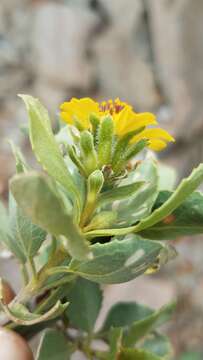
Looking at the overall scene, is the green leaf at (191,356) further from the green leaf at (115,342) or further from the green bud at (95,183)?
the green bud at (95,183)

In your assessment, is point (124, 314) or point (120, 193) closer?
point (120, 193)

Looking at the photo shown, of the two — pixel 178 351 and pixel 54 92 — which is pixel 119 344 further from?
pixel 54 92

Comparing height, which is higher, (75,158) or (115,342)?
(75,158)

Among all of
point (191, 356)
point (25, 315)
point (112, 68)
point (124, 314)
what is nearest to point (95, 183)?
point (25, 315)

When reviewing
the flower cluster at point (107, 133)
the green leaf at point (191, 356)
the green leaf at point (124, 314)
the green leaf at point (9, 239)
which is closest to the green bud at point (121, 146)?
the flower cluster at point (107, 133)

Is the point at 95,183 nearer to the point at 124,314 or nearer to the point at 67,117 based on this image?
the point at 67,117

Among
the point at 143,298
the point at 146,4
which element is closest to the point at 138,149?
the point at 143,298

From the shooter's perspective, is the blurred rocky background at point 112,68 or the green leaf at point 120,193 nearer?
the green leaf at point 120,193
